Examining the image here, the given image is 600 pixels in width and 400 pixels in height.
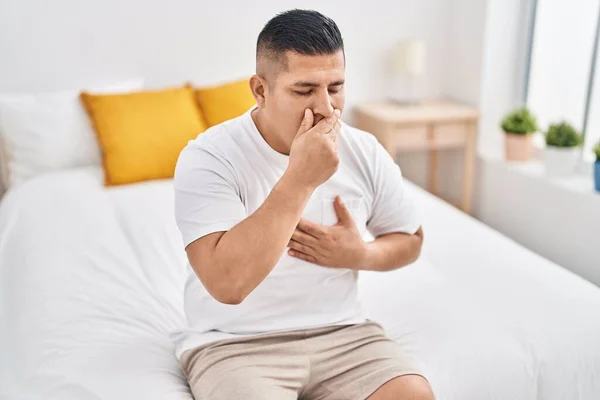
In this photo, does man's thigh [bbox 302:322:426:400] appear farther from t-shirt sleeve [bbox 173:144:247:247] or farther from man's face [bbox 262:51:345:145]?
man's face [bbox 262:51:345:145]

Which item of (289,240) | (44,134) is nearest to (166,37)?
(44,134)

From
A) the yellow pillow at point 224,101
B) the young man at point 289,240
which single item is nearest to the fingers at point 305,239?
the young man at point 289,240

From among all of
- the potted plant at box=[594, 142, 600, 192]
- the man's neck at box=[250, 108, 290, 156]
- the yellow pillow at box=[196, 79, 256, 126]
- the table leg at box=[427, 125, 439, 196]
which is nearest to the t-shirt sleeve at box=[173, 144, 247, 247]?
the man's neck at box=[250, 108, 290, 156]

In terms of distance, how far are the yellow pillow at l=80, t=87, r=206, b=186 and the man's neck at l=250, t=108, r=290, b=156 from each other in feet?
4.73

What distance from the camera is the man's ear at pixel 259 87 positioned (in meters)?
1.23

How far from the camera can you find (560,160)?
2.64m

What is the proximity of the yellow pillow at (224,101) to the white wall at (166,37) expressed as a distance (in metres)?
0.29

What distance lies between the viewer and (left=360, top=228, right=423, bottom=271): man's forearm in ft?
4.34

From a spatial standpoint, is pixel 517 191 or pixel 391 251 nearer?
pixel 391 251

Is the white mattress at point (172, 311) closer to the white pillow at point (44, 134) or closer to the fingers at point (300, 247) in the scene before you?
the fingers at point (300, 247)

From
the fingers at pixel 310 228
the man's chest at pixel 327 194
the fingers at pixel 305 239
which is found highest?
the man's chest at pixel 327 194

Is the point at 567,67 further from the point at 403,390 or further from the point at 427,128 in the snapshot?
the point at 403,390

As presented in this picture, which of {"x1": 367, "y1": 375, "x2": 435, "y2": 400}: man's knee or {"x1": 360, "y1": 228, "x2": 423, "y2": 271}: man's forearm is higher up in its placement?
{"x1": 360, "y1": 228, "x2": 423, "y2": 271}: man's forearm

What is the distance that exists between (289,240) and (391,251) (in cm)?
29
